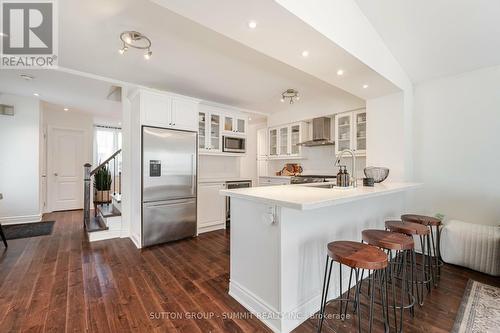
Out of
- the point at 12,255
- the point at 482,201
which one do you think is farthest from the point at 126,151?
the point at 482,201

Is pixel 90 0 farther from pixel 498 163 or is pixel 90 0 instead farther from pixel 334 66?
pixel 498 163

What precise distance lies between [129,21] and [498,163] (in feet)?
14.8

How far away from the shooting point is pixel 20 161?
4.71 metres

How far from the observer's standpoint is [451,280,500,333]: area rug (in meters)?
1.81

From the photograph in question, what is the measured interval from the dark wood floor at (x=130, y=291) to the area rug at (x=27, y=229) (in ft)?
1.83

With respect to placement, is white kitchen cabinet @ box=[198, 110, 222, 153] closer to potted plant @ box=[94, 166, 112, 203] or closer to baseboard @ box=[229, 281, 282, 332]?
potted plant @ box=[94, 166, 112, 203]

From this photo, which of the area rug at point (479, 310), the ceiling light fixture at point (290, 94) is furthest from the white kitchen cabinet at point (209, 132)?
the area rug at point (479, 310)

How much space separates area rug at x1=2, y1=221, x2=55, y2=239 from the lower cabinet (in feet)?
9.02

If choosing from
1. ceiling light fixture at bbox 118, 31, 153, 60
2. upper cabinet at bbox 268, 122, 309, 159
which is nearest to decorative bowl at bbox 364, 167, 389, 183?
upper cabinet at bbox 268, 122, 309, 159

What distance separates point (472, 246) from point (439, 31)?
2.51 meters

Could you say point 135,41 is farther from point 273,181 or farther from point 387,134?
point 273,181

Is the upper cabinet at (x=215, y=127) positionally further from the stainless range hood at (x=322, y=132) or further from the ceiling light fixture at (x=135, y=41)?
the ceiling light fixture at (x=135, y=41)

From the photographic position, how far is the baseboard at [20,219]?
462 centimetres

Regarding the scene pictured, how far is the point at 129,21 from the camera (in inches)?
88.1
